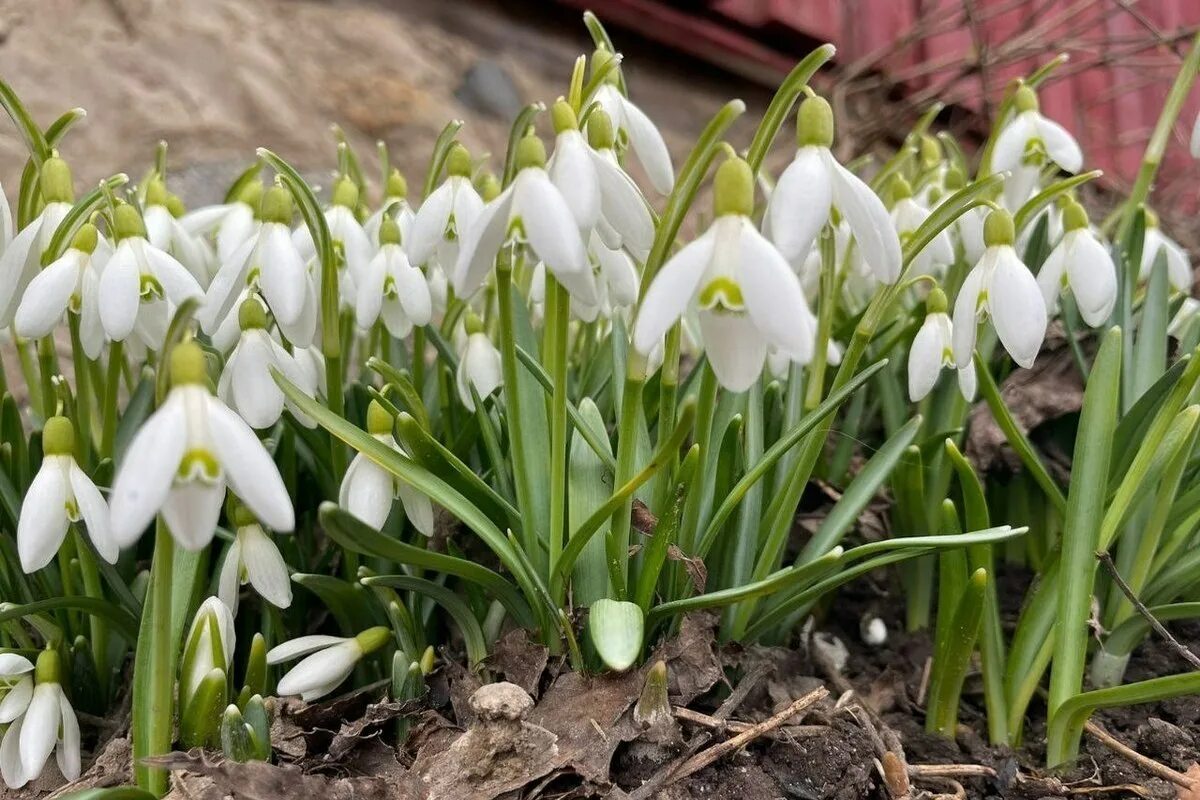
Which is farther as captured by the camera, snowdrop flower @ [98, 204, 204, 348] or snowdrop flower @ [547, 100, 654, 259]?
snowdrop flower @ [98, 204, 204, 348]

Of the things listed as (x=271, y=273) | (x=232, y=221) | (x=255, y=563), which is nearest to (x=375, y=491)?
(x=255, y=563)

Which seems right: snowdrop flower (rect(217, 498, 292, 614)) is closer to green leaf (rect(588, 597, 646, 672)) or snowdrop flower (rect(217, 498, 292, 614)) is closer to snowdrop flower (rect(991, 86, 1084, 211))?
green leaf (rect(588, 597, 646, 672))

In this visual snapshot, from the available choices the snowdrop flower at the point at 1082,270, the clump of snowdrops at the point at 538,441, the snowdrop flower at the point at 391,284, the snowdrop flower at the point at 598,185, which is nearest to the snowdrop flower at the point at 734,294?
the clump of snowdrops at the point at 538,441

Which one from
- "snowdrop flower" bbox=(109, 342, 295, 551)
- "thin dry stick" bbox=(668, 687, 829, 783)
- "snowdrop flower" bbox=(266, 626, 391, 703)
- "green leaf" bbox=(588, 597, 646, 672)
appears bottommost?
"snowdrop flower" bbox=(266, 626, 391, 703)

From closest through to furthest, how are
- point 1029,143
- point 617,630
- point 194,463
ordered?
point 194,463 → point 617,630 → point 1029,143

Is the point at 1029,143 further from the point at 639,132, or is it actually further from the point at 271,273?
the point at 271,273

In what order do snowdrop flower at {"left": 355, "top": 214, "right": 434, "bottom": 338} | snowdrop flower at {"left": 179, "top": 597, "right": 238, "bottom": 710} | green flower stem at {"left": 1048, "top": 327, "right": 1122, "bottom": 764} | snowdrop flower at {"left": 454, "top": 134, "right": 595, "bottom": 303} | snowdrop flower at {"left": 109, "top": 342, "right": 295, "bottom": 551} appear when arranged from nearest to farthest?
snowdrop flower at {"left": 109, "top": 342, "right": 295, "bottom": 551}
snowdrop flower at {"left": 454, "top": 134, "right": 595, "bottom": 303}
snowdrop flower at {"left": 179, "top": 597, "right": 238, "bottom": 710}
green flower stem at {"left": 1048, "top": 327, "right": 1122, "bottom": 764}
snowdrop flower at {"left": 355, "top": 214, "right": 434, "bottom": 338}

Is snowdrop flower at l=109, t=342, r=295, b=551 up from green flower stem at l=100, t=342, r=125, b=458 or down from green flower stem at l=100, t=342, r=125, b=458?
up

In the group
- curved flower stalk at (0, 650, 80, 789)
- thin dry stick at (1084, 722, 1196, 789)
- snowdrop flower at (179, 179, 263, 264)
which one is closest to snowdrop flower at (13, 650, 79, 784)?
curved flower stalk at (0, 650, 80, 789)

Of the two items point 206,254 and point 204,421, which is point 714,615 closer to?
point 204,421
